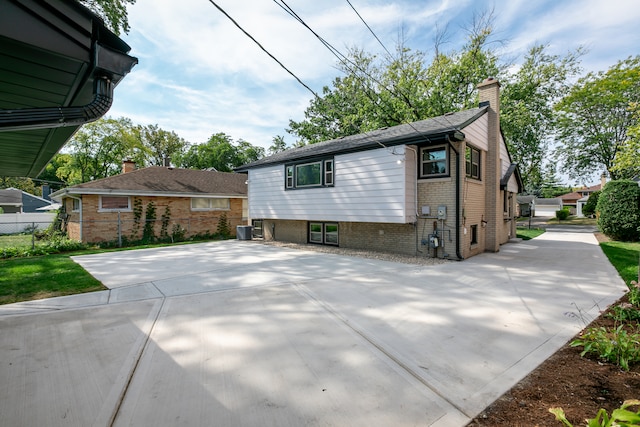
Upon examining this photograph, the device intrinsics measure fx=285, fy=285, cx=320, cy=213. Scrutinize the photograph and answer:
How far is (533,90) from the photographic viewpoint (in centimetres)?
2238

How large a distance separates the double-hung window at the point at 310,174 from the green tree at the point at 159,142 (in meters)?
27.1

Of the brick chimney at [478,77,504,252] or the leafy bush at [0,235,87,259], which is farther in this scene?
the brick chimney at [478,77,504,252]

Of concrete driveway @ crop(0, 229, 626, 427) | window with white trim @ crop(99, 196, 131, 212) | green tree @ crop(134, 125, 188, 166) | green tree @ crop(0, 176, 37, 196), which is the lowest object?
concrete driveway @ crop(0, 229, 626, 427)

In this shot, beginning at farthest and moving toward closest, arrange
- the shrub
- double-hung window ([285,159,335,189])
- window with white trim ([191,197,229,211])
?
window with white trim ([191,197,229,211])
the shrub
double-hung window ([285,159,335,189])

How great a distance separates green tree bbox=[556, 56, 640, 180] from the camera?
74.5 feet

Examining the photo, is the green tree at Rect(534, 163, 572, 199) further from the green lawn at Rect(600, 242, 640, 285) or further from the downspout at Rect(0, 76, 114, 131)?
the downspout at Rect(0, 76, 114, 131)

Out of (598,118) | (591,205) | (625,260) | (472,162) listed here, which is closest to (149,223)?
(472,162)

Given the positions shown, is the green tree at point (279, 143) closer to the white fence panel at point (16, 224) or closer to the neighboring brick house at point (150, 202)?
the neighboring brick house at point (150, 202)

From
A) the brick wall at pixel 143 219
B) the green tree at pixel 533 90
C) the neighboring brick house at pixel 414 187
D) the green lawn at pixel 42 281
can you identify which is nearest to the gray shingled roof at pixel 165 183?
the brick wall at pixel 143 219

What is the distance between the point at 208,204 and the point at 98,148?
15.5m

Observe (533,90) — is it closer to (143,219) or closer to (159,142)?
(143,219)

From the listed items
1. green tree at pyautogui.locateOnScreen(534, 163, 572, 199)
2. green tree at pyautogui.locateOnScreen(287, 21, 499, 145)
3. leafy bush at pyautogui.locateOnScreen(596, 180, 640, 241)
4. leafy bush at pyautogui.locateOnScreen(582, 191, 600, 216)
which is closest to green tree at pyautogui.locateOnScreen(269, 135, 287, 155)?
green tree at pyautogui.locateOnScreen(287, 21, 499, 145)

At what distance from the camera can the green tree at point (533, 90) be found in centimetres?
2084

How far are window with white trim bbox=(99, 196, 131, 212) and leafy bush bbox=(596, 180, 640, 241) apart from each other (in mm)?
24643
